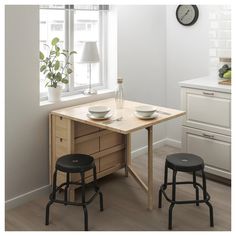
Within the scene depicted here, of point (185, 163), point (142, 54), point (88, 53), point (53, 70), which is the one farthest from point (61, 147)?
point (142, 54)

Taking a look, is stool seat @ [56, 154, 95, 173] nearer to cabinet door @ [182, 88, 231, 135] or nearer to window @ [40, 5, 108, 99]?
window @ [40, 5, 108, 99]

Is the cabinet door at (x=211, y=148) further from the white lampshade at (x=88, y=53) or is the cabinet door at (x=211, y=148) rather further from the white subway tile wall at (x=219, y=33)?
the white lampshade at (x=88, y=53)

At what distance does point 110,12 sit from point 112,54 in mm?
422


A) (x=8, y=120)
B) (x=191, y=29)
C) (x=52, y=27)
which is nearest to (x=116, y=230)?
(x=8, y=120)

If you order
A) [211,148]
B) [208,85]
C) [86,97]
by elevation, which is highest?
[208,85]

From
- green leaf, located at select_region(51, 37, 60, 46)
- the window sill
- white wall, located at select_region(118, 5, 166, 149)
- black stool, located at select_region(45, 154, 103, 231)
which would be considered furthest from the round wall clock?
black stool, located at select_region(45, 154, 103, 231)

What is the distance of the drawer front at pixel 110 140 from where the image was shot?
12.9 feet

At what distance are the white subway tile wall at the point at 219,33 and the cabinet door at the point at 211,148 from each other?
2.76 feet

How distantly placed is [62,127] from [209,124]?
1410 mm

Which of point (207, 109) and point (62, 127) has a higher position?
point (207, 109)

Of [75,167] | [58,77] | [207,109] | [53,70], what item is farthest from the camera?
[207,109]

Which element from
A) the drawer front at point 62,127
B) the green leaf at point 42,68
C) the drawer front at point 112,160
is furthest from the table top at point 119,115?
the drawer front at point 112,160

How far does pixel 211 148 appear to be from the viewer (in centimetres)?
405

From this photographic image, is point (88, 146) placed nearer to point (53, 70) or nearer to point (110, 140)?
point (110, 140)
